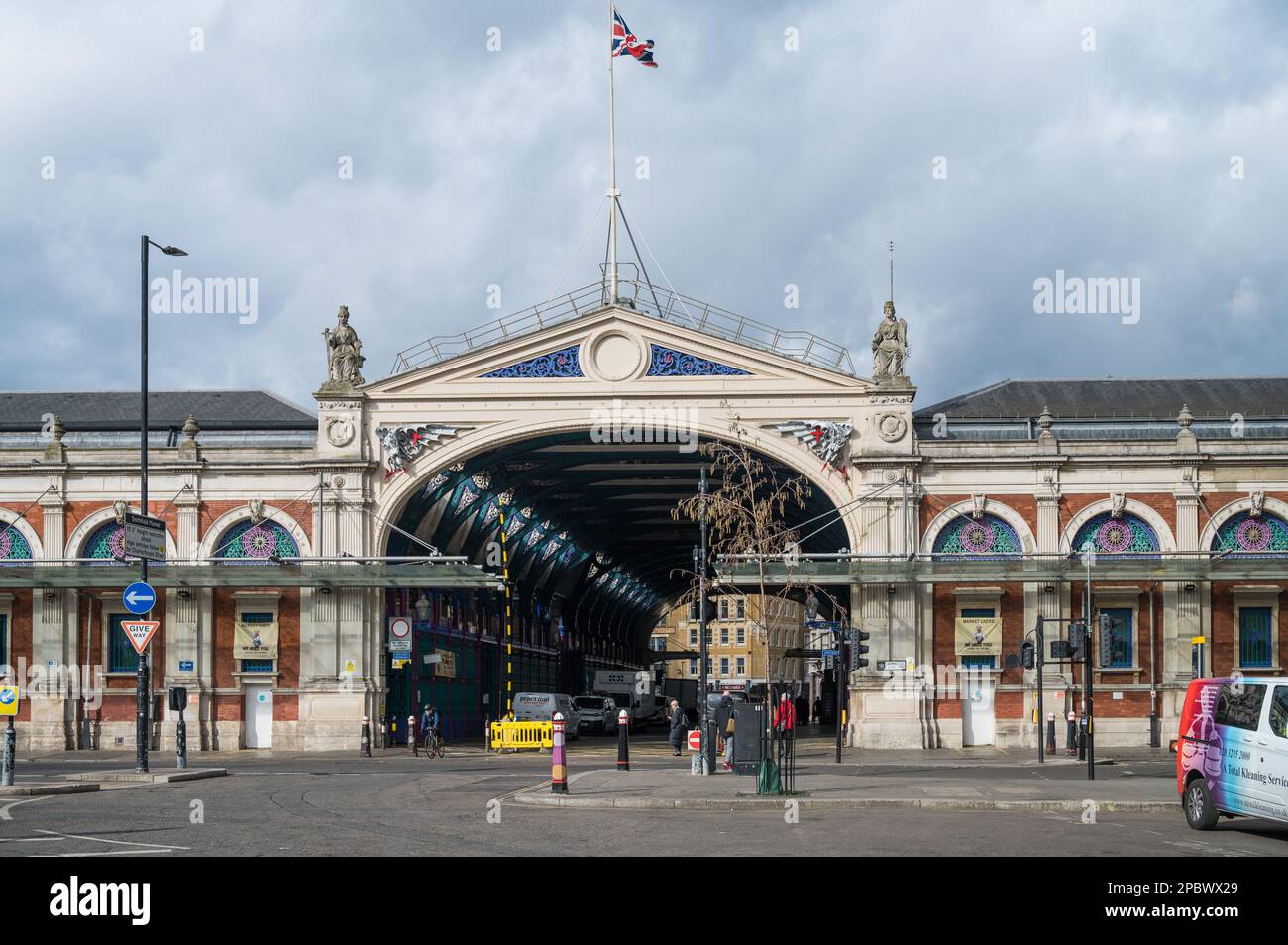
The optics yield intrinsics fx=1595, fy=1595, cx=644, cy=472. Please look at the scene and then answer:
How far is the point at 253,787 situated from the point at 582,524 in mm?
40642

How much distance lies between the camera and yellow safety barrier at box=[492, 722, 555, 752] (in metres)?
46.9

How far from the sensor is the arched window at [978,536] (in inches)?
1868

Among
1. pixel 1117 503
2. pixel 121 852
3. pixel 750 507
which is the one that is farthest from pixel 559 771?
pixel 1117 503

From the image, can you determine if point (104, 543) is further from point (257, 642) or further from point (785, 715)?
point (785, 715)

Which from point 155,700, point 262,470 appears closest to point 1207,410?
point 262,470

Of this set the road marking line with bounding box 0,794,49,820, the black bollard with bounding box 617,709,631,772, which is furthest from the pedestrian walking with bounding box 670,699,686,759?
the road marking line with bounding box 0,794,49,820

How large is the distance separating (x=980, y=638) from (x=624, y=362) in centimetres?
1332

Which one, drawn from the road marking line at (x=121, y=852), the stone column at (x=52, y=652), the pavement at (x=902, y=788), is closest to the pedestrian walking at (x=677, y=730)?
the pavement at (x=902, y=788)

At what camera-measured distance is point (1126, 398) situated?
53281 millimetres

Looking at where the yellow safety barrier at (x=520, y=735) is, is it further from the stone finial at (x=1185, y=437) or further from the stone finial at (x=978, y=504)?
the stone finial at (x=1185, y=437)

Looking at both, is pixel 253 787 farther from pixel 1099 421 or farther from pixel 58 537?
pixel 1099 421

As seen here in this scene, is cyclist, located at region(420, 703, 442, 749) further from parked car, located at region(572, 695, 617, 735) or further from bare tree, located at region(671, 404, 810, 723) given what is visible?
parked car, located at region(572, 695, 617, 735)

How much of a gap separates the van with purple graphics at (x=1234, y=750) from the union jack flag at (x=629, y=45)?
3116 cm

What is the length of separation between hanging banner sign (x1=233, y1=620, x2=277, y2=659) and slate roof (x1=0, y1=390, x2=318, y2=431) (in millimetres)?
8675
